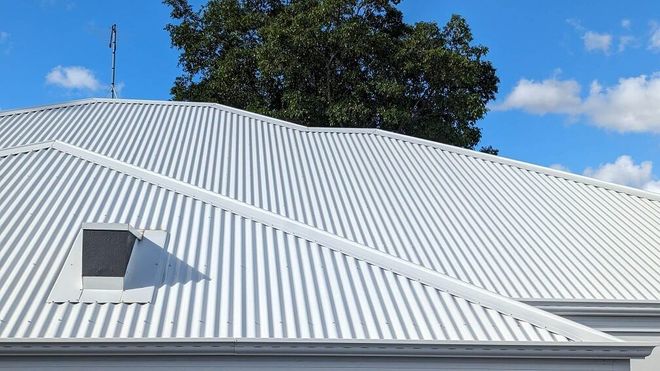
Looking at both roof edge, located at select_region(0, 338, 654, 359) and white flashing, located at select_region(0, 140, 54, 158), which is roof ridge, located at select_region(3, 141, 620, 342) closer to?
white flashing, located at select_region(0, 140, 54, 158)

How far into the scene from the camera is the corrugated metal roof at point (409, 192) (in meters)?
12.2

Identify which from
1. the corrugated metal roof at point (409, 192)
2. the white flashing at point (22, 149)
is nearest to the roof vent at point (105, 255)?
the corrugated metal roof at point (409, 192)

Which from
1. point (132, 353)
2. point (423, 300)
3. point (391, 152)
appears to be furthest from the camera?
point (391, 152)

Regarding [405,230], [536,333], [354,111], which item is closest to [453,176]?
[405,230]

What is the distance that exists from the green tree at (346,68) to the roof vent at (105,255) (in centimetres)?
2028

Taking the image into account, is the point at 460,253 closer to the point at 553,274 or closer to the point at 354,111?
the point at 553,274

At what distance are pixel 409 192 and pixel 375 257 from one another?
4962mm

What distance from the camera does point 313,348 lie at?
7762mm

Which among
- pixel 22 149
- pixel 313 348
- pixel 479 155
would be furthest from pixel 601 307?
pixel 22 149

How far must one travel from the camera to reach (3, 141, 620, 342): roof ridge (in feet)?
28.4

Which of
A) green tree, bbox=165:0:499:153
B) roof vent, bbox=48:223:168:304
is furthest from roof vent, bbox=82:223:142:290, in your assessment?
green tree, bbox=165:0:499:153

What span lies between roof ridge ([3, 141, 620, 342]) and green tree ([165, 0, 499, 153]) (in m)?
16.8

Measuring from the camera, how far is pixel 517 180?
55.2 ft

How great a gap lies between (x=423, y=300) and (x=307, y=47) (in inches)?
829
